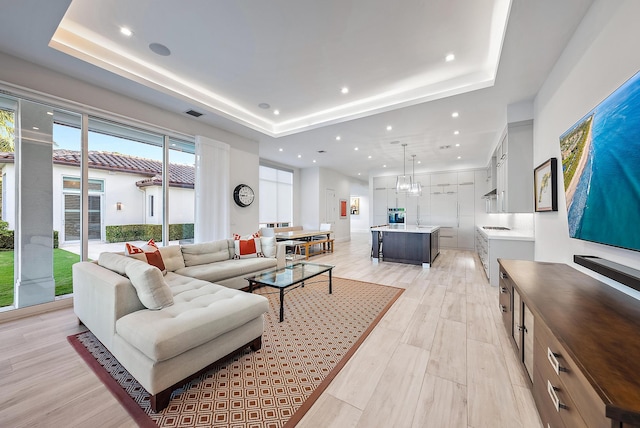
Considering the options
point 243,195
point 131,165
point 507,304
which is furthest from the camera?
point 243,195

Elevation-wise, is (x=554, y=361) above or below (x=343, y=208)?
below

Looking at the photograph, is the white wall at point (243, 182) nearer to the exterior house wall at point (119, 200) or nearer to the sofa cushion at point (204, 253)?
the exterior house wall at point (119, 200)

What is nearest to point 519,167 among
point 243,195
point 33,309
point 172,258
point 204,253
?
point 204,253

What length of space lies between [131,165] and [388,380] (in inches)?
188

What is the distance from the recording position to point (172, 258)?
Result: 11.4 ft

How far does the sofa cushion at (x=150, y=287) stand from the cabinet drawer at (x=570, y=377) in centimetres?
246

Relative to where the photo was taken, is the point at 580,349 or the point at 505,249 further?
the point at 505,249

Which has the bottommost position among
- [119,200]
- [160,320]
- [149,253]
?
[160,320]

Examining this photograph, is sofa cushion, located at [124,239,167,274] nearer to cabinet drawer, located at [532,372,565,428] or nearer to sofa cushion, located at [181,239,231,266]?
sofa cushion, located at [181,239,231,266]

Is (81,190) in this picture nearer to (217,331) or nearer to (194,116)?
(194,116)

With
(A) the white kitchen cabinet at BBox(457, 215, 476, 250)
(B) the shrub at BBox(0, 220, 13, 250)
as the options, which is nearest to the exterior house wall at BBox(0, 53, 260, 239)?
(B) the shrub at BBox(0, 220, 13, 250)

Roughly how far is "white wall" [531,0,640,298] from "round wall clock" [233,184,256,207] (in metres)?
5.27

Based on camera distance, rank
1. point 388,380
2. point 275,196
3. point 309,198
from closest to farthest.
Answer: point 388,380, point 275,196, point 309,198

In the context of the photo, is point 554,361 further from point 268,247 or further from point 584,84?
point 268,247
